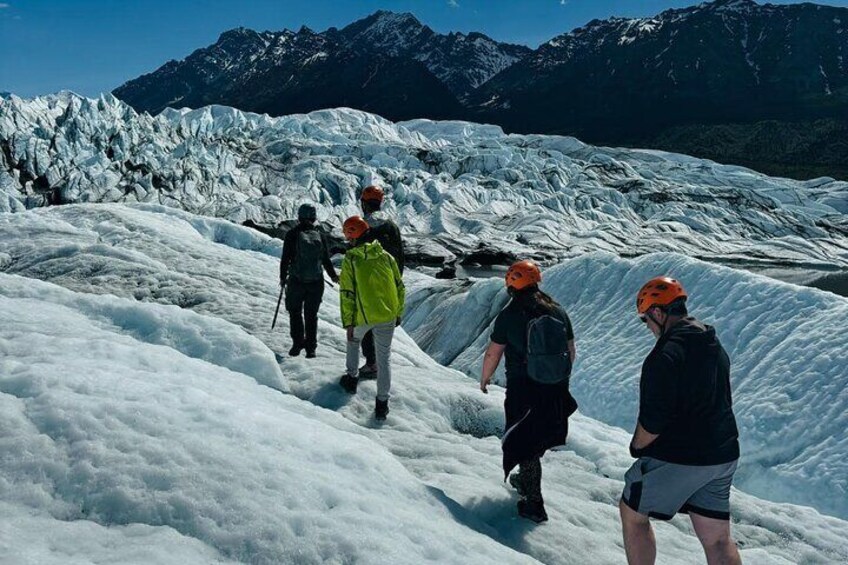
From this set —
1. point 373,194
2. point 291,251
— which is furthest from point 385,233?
point 291,251

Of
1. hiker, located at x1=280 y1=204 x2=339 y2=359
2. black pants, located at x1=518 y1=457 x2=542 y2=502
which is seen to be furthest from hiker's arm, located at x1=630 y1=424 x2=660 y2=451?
hiker, located at x1=280 y1=204 x2=339 y2=359

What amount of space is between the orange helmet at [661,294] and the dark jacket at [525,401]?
106cm

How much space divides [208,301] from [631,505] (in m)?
9.46

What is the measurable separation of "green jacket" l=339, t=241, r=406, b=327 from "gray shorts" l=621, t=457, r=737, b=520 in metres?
3.65

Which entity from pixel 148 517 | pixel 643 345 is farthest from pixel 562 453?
pixel 643 345

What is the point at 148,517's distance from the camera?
3.83 m

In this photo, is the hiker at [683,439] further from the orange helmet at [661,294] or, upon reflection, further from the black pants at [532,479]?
the black pants at [532,479]

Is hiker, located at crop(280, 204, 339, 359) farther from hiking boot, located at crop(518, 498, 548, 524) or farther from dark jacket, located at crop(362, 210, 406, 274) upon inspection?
hiking boot, located at crop(518, 498, 548, 524)

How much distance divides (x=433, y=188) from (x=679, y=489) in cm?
8882

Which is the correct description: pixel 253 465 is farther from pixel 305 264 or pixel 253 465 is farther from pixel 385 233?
pixel 305 264

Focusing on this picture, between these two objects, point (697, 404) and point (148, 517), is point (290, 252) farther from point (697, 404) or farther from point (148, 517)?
point (697, 404)

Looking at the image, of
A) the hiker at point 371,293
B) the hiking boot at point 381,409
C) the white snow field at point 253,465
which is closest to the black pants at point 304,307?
the white snow field at point 253,465

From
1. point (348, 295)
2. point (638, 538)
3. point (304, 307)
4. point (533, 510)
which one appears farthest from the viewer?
point (304, 307)

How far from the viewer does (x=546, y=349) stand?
205 inches
